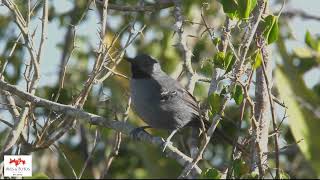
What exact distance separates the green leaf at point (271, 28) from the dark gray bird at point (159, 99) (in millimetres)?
1542

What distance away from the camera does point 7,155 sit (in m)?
4.45

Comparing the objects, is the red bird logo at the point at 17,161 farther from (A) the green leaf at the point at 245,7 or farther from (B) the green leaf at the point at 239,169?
(A) the green leaf at the point at 245,7

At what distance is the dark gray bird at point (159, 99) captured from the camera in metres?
5.34

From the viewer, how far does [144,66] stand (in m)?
5.75

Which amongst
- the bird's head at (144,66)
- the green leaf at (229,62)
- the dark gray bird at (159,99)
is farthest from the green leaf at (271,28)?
the bird's head at (144,66)

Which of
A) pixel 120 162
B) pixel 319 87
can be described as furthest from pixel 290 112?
pixel 120 162

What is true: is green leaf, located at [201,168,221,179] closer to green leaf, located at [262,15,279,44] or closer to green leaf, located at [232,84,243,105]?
green leaf, located at [232,84,243,105]

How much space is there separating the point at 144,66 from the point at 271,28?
214cm

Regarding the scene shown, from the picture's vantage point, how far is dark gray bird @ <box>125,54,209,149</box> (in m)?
5.34

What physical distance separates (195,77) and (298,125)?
142 centimetres

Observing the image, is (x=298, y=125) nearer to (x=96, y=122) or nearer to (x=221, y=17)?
(x=96, y=122)

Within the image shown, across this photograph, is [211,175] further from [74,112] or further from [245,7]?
[74,112]

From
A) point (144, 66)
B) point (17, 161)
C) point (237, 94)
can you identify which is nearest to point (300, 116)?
point (237, 94)

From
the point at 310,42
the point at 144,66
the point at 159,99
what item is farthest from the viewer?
the point at 144,66
